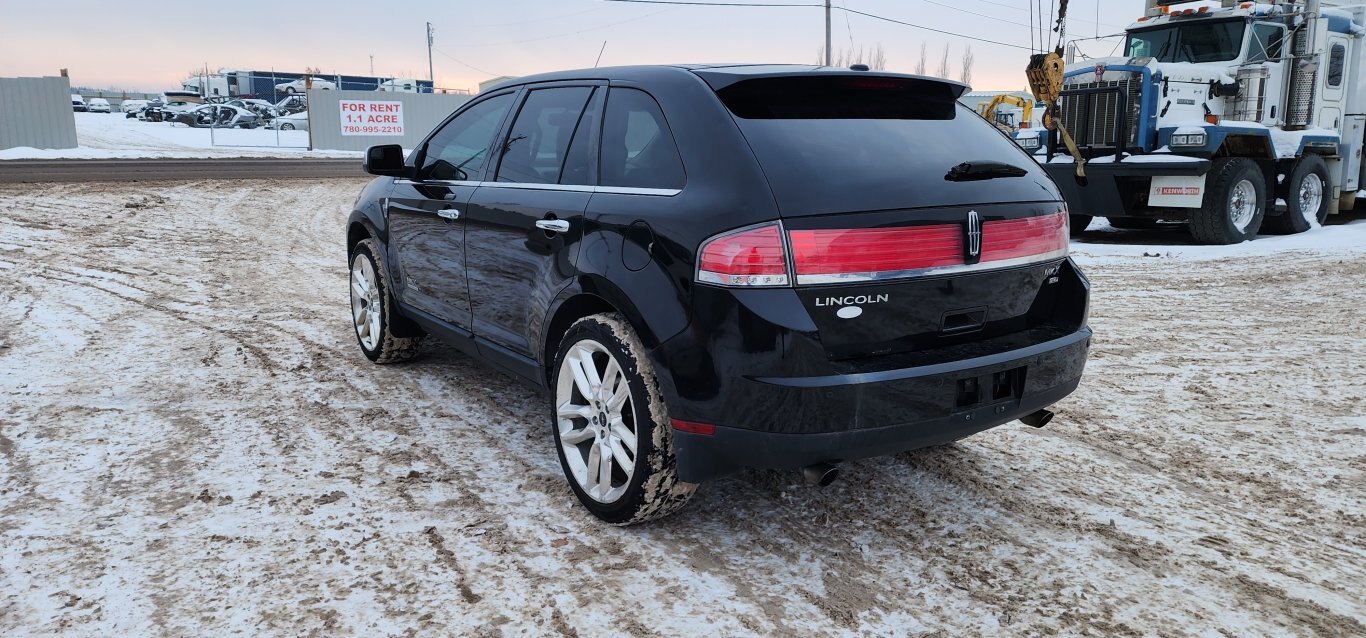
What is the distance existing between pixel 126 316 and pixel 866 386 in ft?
20.5

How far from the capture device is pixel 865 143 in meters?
3.12

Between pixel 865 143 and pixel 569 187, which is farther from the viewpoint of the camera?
pixel 569 187

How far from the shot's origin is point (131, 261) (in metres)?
9.26

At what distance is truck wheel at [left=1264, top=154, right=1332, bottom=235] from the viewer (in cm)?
1241

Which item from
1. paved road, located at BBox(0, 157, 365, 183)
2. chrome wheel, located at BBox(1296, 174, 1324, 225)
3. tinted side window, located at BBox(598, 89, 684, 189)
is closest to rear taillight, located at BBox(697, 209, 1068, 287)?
tinted side window, located at BBox(598, 89, 684, 189)

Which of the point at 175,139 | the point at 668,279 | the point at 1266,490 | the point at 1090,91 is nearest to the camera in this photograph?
the point at 668,279

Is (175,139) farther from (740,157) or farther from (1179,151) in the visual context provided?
(740,157)

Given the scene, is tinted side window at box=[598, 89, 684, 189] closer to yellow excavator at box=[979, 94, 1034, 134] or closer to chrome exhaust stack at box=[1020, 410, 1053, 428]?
chrome exhaust stack at box=[1020, 410, 1053, 428]

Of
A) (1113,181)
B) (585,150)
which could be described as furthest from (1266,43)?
(585,150)

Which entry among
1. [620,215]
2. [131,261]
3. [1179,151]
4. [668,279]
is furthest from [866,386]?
[1179,151]

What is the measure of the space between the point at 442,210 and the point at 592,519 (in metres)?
1.88

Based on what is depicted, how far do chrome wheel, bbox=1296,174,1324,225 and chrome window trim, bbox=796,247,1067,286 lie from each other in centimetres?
1204

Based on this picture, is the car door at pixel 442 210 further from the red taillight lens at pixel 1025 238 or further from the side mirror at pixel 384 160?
the red taillight lens at pixel 1025 238

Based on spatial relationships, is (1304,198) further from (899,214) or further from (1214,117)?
(899,214)
